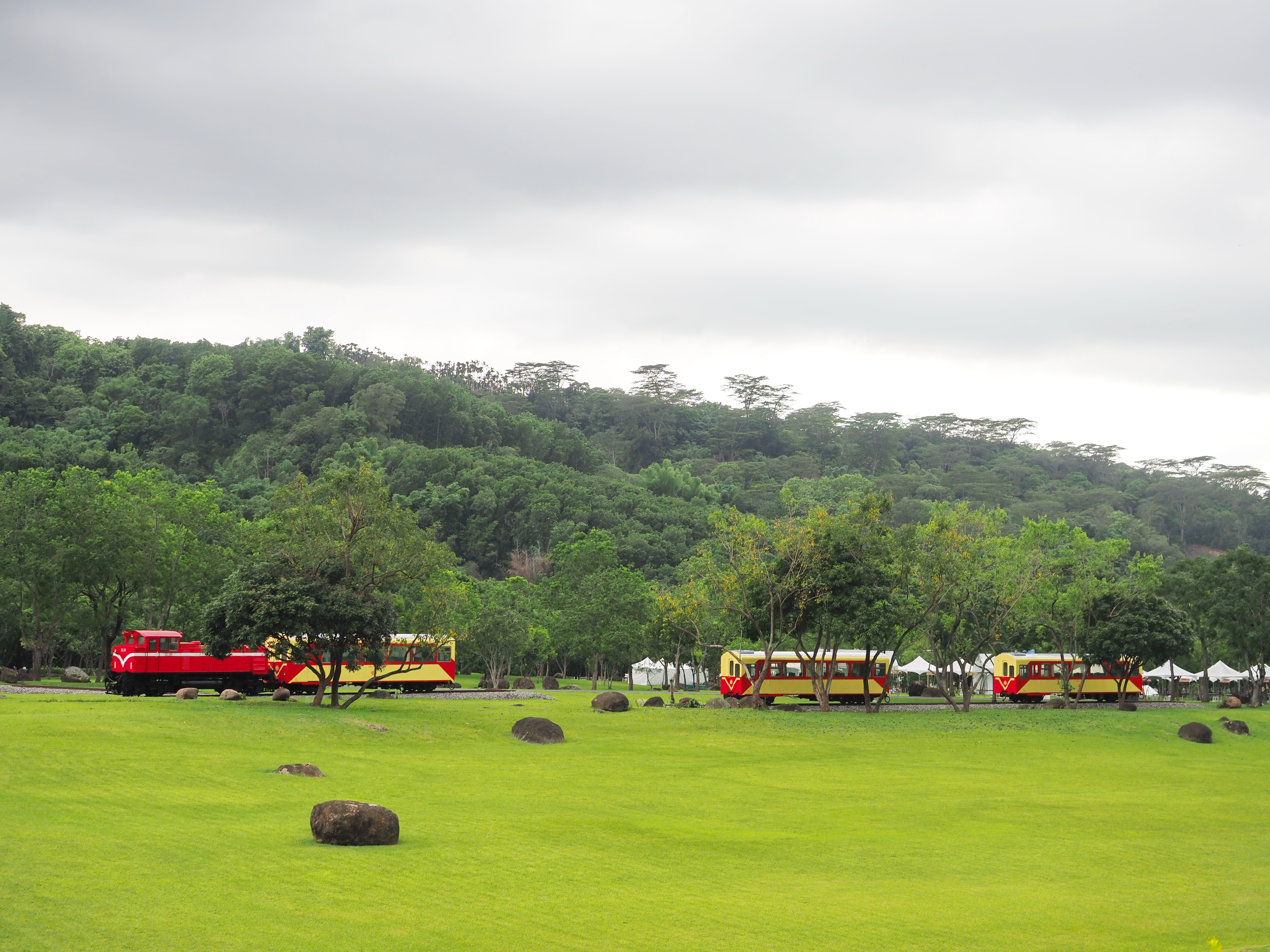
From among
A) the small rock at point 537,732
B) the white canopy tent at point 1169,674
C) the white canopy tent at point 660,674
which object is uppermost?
the small rock at point 537,732

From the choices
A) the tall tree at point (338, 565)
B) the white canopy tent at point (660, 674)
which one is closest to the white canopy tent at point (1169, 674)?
the white canopy tent at point (660, 674)

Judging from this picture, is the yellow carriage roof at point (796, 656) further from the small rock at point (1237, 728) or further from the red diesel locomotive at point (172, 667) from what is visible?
the red diesel locomotive at point (172, 667)

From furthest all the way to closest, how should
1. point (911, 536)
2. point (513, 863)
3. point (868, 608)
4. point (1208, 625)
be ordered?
point (1208, 625) → point (911, 536) → point (868, 608) → point (513, 863)

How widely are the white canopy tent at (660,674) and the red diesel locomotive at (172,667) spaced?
33983mm

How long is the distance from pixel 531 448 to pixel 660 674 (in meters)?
58.3

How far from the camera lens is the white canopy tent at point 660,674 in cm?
7656

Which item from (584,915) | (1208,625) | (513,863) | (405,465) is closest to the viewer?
(584,915)

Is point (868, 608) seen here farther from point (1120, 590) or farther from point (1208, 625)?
point (1208, 625)

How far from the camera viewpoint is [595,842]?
56.0 feet

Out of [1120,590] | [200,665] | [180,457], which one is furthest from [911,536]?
[180,457]

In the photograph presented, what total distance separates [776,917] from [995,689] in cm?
5388

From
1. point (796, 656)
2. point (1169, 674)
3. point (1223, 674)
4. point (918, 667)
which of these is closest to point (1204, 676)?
point (1223, 674)

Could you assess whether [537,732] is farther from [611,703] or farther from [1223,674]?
[1223,674]

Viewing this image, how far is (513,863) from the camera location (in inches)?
591
